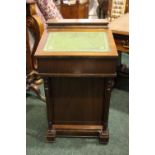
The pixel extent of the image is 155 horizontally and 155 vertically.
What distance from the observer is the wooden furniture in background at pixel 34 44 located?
203 centimetres

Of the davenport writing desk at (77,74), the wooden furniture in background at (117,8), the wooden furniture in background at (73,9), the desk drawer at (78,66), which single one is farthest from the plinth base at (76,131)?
the wooden furniture in background at (73,9)

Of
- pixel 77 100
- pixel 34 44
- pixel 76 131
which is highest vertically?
pixel 34 44

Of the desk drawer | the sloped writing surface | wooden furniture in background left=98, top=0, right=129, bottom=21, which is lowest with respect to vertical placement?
the desk drawer

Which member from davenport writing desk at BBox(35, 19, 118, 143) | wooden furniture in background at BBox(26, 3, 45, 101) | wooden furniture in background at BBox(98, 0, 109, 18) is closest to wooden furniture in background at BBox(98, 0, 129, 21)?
wooden furniture in background at BBox(98, 0, 109, 18)

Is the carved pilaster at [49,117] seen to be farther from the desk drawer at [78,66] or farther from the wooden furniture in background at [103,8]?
the wooden furniture in background at [103,8]

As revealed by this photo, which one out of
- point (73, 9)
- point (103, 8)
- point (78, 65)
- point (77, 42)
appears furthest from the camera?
point (103, 8)

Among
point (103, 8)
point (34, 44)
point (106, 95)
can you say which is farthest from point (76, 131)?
point (103, 8)

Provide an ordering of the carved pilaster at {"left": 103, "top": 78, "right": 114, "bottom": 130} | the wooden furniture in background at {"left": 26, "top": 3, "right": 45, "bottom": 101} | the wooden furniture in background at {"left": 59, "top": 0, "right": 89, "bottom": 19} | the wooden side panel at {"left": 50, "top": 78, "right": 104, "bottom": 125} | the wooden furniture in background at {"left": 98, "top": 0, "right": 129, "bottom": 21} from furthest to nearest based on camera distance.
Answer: the wooden furniture in background at {"left": 59, "top": 0, "right": 89, "bottom": 19}
the wooden furniture in background at {"left": 98, "top": 0, "right": 129, "bottom": 21}
the wooden furniture in background at {"left": 26, "top": 3, "right": 45, "bottom": 101}
the wooden side panel at {"left": 50, "top": 78, "right": 104, "bottom": 125}
the carved pilaster at {"left": 103, "top": 78, "right": 114, "bottom": 130}

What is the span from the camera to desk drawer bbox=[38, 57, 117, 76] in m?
1.38

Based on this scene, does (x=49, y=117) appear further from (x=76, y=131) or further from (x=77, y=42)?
(x=77, y=42)

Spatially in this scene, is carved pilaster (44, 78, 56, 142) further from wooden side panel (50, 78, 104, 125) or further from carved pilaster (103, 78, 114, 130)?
carved pilaster (103, 78, 114, 130)

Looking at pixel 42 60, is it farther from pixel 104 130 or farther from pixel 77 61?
pixel 104 130

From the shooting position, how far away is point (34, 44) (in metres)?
2.17

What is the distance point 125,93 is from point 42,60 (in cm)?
123
